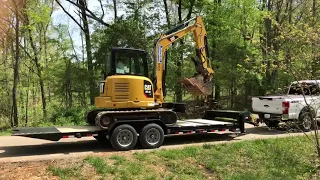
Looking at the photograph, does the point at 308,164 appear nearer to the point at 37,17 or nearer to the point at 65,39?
the point at 37,17

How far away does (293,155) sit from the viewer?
1021 cm

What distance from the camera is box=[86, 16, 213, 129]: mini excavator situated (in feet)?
33.4

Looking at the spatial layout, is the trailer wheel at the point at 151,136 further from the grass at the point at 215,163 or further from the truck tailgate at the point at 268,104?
the truck tailgate at the point at 268,104

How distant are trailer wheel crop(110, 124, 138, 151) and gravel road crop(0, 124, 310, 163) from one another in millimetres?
270

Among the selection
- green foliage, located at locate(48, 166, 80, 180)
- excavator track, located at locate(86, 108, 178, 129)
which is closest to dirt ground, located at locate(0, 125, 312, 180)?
green foliage, located at locate(48, 166, 80, 180)

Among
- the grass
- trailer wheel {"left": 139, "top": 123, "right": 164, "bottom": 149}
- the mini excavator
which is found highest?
the mini excavator

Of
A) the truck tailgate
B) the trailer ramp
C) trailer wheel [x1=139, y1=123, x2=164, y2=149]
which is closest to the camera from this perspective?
the trailer ramp

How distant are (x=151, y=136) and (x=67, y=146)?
110 inches

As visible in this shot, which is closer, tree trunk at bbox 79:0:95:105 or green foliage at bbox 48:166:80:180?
green foliage at bbox 48:166:80:180

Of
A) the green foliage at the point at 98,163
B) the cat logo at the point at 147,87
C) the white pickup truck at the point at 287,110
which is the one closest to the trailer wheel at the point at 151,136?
the cat logo at the point at 147,87

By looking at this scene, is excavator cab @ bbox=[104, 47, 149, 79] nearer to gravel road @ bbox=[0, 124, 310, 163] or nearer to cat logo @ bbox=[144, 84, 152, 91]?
cat logo @ bbox=[144, 84, 152, 91]

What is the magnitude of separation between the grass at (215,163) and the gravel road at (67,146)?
1.00 meters

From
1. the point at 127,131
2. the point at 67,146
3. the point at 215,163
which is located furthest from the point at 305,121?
the point at 67,146

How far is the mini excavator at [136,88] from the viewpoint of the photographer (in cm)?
1020
